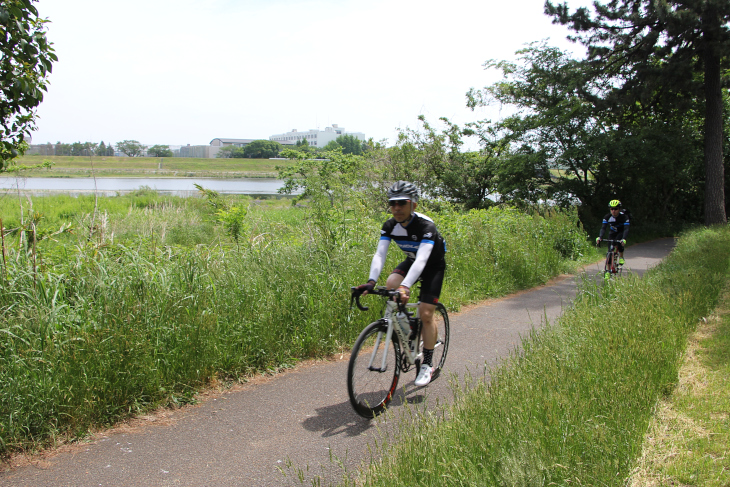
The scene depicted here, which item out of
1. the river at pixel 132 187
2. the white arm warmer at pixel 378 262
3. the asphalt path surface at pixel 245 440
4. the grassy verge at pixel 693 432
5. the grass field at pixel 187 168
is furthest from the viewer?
the grass field at pixel 187 168

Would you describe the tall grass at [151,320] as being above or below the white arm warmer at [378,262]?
below

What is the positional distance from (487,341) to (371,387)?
2969 mm

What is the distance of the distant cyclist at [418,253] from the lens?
4.83 metres

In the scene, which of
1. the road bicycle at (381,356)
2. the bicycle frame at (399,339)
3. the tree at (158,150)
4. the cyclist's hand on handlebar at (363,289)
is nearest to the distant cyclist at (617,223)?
the bicycle frame at (399,339)

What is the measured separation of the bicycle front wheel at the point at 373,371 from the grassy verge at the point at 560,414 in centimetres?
65

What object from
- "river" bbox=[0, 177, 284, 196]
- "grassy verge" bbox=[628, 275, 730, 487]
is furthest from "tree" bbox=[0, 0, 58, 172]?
"river" bbox=[0, 177, 284, 196]

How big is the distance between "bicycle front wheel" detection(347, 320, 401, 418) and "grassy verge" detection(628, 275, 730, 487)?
208cm

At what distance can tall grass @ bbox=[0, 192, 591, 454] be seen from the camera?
425 cm

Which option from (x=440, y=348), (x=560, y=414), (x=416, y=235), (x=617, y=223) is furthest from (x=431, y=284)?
(x=617, y=223)

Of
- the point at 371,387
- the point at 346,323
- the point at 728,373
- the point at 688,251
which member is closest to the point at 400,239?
the point at 371,387

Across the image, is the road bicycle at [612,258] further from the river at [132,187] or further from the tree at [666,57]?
the river at [132,187]

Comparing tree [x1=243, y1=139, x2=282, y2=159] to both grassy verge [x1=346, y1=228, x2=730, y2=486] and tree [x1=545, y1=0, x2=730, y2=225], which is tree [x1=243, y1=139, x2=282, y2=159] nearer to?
tree [x1=545, y1=0, x2=730, y2=225]

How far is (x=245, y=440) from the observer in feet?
14.0

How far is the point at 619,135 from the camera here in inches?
859
